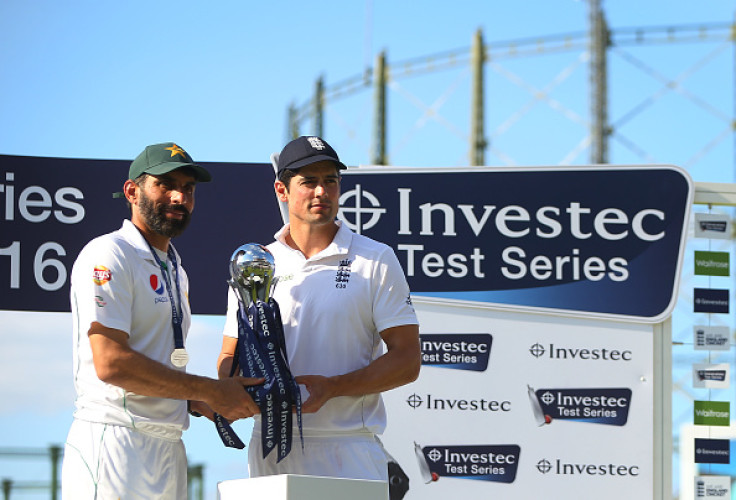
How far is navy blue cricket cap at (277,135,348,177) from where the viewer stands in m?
3.76

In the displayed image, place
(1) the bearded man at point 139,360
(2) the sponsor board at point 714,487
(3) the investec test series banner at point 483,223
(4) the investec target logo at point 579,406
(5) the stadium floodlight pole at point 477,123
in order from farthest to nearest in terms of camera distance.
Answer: (5) the stadium floodlight pole at point 477,123 < (2) the sponsor board at point 714,487 < (4) the investec target logo at point 579,406 < (3) the investec test series banner at point 483,223 < (1) the bearded man at point 139,360

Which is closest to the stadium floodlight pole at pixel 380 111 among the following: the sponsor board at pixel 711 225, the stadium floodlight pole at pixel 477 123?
the stadium floodlight pole at pixel 477 123

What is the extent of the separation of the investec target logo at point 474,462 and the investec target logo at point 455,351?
1.59 ft

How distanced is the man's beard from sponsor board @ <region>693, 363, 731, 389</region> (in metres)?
4.11

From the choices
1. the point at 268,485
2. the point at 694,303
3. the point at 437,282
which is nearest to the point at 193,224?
the point at 437,282

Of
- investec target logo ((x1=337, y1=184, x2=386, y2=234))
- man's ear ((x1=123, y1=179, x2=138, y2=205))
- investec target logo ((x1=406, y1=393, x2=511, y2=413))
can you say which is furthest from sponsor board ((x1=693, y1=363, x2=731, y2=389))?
man's ear ((x1=123, y1=179, x2=138, y2=205))

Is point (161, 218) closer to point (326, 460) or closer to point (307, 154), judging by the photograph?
point (307, 154)

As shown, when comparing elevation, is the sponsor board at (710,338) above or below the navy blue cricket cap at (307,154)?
below

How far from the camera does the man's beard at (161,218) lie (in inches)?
146

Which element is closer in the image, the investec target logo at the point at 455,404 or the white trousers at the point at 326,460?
the white trousers at the point at 326,460

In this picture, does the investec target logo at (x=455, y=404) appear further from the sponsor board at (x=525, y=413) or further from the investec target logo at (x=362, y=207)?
the investec target logo at (x=362, y=207)

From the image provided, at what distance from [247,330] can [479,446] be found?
3.09m

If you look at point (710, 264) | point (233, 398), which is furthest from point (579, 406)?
point (233, 398)

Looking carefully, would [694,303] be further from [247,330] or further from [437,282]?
[247,330]
